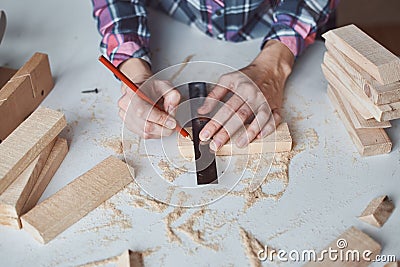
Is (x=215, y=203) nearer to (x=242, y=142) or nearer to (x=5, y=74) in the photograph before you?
(x=242, y=142)

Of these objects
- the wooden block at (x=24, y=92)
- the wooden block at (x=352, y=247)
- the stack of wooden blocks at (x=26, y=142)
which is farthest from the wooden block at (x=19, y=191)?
the wooden block at (x=352, y=247)

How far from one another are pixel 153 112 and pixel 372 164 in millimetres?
437

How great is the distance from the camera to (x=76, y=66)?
56.5 inches

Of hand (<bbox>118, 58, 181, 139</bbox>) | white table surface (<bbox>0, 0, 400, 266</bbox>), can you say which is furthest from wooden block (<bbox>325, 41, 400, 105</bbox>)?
hand (<bbox>118, 58, 181, 139</bbox>)

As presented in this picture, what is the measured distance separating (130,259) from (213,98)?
405mm

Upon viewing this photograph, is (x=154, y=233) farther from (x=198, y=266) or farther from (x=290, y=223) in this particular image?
(x=290, y=223)

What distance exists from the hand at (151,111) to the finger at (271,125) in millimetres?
177

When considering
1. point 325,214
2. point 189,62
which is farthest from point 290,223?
point 189,62

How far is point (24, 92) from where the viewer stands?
4.16 ft

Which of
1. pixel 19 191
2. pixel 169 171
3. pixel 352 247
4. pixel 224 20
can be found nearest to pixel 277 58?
pixel 224 20

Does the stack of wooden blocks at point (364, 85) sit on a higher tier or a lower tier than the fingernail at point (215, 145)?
higher

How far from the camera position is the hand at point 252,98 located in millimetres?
1198

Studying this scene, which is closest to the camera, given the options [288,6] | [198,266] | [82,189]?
[198,266]

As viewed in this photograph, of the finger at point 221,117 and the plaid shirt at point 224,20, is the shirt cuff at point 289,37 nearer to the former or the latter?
the plaid shirt at point 224,20
